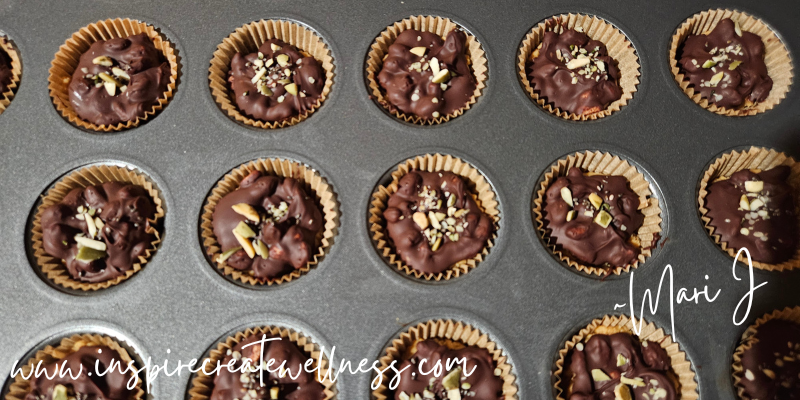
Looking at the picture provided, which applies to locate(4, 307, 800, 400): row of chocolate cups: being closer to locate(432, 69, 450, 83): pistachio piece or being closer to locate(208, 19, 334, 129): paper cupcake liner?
locate(208, 19, 334, 129): paper cupcake liner

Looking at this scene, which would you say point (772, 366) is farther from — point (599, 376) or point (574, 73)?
point (574, 73)

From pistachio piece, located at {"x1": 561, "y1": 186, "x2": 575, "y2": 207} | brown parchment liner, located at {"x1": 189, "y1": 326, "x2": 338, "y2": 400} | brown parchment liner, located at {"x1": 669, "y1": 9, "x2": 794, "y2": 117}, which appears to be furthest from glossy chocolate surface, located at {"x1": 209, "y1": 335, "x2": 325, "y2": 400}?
brown parchment liner, located at {"x1": 669, "y1": 9, "x2": 794, "y2": 117}

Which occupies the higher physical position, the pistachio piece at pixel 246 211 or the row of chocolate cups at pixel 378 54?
the row of chocolate cups at pixel 378 54

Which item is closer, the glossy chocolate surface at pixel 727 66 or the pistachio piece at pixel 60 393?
the pistachio piece at pixel 60 393

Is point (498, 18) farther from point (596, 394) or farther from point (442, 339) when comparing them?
point (596, 394)

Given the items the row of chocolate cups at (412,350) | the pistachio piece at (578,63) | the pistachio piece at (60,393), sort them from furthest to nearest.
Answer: the pistachio piece at (578,63), the row of chocolate cups at (412,350), the pistachio piece at (60,393)

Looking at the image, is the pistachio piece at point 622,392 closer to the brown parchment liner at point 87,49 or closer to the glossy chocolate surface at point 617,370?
the glossy chocolate surface at point 617,370

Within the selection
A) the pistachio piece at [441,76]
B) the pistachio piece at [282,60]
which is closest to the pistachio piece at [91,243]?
the pistachio piece at [282,60]
